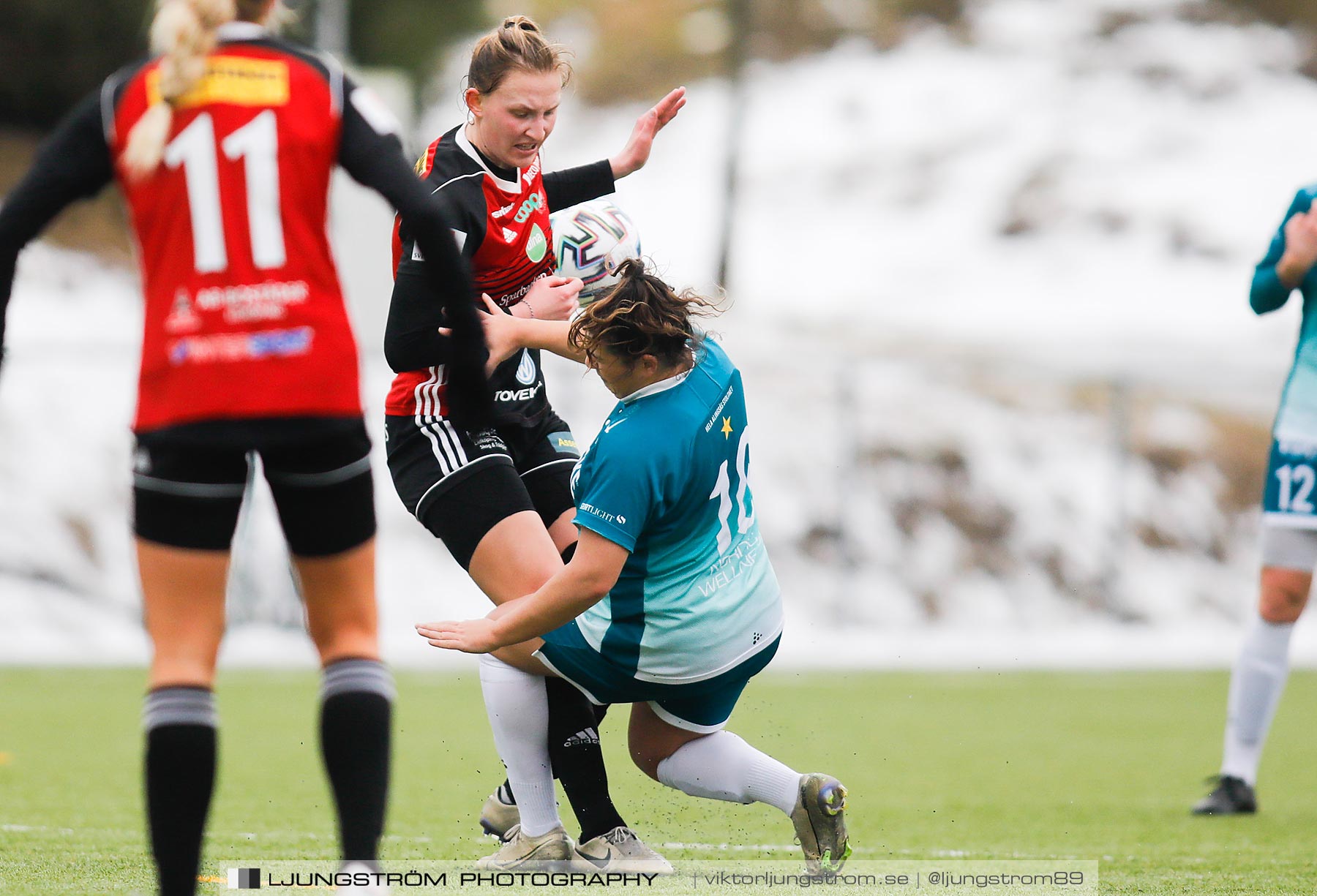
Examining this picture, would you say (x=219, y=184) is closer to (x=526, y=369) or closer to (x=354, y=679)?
(x=354, y=679)

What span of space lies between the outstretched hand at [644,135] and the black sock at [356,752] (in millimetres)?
2092

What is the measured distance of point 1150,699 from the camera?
930 cm

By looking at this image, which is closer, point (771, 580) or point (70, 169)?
point (70, 169)

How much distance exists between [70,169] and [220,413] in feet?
1.68

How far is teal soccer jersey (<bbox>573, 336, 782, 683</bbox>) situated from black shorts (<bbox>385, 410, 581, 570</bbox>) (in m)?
0.43

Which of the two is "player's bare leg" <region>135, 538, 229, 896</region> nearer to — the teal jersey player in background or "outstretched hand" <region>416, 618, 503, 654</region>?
"outstretched hand" <region>416, 618, 503, 654</region>

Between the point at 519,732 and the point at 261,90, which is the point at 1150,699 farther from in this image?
the point at 261,90

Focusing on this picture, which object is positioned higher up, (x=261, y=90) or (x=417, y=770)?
(x=261, y=90)

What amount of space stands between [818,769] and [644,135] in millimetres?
2699

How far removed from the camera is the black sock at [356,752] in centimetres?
304

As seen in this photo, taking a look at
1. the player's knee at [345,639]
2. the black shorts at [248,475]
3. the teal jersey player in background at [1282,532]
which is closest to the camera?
the black shorts at [248,475]

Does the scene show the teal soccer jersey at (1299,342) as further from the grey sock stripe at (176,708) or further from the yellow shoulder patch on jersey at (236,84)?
the grey sock stripe at (176,708)

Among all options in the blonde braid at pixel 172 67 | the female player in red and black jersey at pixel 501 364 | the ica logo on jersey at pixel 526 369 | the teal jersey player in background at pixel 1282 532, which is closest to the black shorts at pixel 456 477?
the female player in red and black jersey at pixel 501 364

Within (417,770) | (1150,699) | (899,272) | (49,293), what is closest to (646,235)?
(899,272)
